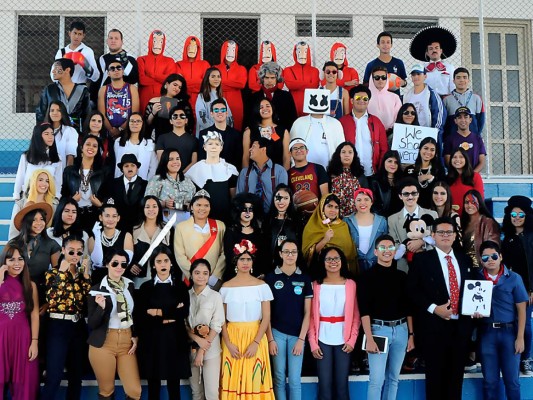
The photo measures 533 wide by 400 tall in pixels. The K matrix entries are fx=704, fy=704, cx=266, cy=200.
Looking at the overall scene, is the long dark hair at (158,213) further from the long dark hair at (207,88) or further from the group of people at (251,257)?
the long dark hair at (207,88)

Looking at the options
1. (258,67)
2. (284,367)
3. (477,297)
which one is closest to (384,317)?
(477,297)

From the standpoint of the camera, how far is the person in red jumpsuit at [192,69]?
893 centimetres

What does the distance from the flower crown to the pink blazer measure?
67 cm

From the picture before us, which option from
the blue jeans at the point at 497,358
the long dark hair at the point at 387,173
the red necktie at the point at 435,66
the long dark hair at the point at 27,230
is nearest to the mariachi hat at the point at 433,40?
the red necktie at the point at 435,66

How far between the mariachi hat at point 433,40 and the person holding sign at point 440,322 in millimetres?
4082

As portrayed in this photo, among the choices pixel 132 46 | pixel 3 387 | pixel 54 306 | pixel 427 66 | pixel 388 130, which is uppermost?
pixel 132 46

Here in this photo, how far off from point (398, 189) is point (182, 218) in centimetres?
218

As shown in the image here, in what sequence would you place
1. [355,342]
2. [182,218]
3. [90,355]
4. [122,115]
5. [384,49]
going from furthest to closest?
[384,49], [122,115], [182,218], [355,342], [90,355]

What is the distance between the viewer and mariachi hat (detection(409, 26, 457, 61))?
9.49 metres

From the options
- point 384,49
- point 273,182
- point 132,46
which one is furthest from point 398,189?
point 132,46

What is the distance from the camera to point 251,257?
6312 mm

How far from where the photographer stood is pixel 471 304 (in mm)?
6031

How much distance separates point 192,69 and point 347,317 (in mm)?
4231

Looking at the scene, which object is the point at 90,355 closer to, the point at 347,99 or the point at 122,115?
the point at 122,115
